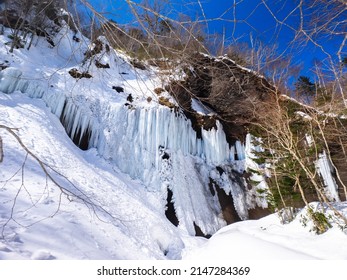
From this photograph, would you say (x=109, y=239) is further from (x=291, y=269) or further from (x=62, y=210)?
(x=291, y=269)

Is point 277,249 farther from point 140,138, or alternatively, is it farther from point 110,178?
point 140,138

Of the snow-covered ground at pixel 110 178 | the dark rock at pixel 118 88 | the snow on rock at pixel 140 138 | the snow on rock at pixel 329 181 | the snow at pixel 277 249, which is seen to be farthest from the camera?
the dark rock at pixel 118 88

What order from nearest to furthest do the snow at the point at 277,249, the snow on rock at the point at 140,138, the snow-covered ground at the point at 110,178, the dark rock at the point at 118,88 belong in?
the snow at the point at 277,249, the snow-covered ground at the point at 110,178, the snow on rock at the point at 140,138, the dark rock at the point at 118,88

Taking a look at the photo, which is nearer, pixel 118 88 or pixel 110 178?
pixel 110 178

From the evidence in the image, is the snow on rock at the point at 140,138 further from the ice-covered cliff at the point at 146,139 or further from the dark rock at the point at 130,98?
the dark rock at the point at 130,98

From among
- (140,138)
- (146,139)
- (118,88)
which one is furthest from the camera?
(118,88)

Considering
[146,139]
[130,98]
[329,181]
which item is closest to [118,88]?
[130,98]

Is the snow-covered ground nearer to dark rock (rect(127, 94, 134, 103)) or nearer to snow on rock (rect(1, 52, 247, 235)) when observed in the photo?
snow on rock (rect(1, 52, 247, 235))

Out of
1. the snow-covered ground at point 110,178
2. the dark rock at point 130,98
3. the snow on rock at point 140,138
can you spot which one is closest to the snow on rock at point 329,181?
the snow-covered ground at point 110,178

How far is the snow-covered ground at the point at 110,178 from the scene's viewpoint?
2.59m

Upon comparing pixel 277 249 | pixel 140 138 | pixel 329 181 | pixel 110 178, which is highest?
pixel 329 181

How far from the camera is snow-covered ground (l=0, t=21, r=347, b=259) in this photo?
2.59 meters

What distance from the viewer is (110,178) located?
25.8 ft

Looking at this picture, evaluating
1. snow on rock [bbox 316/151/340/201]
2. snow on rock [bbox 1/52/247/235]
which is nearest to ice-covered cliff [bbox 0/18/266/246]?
snow on rock [bbox 1/52/247/235]
